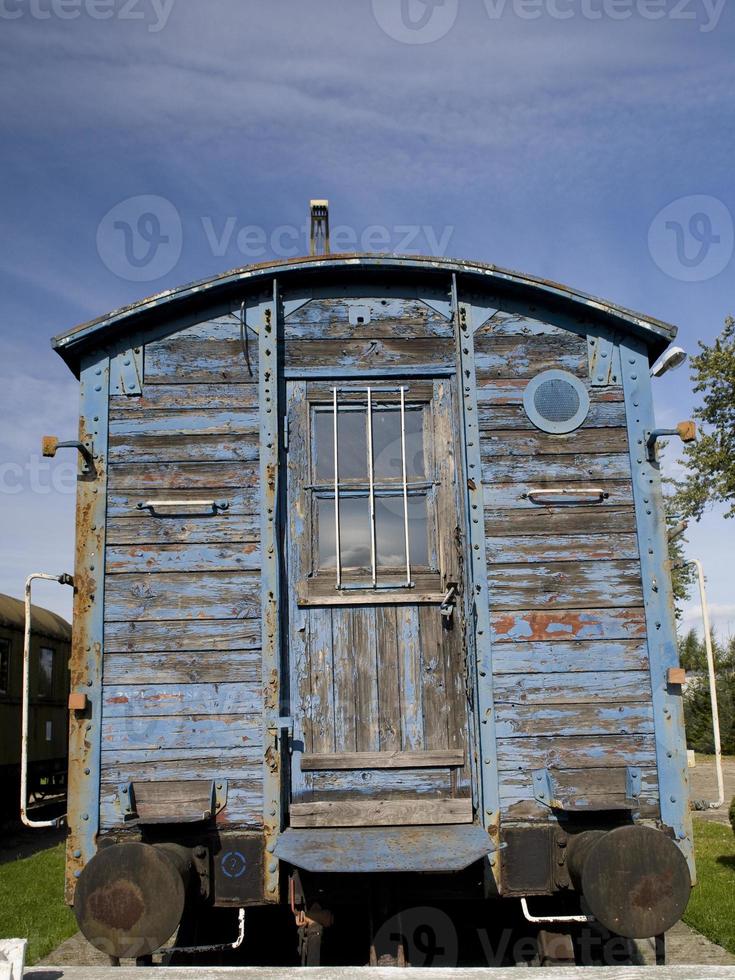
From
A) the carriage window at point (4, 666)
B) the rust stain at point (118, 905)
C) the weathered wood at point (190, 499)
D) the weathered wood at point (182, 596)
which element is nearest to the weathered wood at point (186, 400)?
the weathered wood at point (190, 499)

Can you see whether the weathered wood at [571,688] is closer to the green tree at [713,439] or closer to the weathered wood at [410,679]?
the weathered wood at [410,679]

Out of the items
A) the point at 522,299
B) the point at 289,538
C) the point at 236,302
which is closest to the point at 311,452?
the point at 289,538

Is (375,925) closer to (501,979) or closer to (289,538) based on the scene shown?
(501,979)

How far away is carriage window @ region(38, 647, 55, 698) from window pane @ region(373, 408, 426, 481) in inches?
458

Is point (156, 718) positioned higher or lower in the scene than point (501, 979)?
higher

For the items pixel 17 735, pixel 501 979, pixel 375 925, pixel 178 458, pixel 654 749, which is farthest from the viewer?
pixel 17 735

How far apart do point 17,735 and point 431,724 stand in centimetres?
1081

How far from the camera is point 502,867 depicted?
4.69 metres

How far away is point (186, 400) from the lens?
17.1ft

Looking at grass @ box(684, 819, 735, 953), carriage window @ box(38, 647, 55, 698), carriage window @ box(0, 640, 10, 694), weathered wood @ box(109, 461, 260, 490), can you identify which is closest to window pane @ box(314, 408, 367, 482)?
weathered wood @ box(109, 461, 260, 490)

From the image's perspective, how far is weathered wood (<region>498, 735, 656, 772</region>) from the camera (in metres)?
4.79

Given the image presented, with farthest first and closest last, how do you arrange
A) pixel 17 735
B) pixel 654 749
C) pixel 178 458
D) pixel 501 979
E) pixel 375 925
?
1. pixel 17 735
2. pixel 178 458
3. pixel 654 749
4. pixel 375 925
5. pixel 501 979

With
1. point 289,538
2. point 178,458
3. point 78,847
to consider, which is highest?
point 178,458

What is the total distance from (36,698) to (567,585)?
1200 cm
